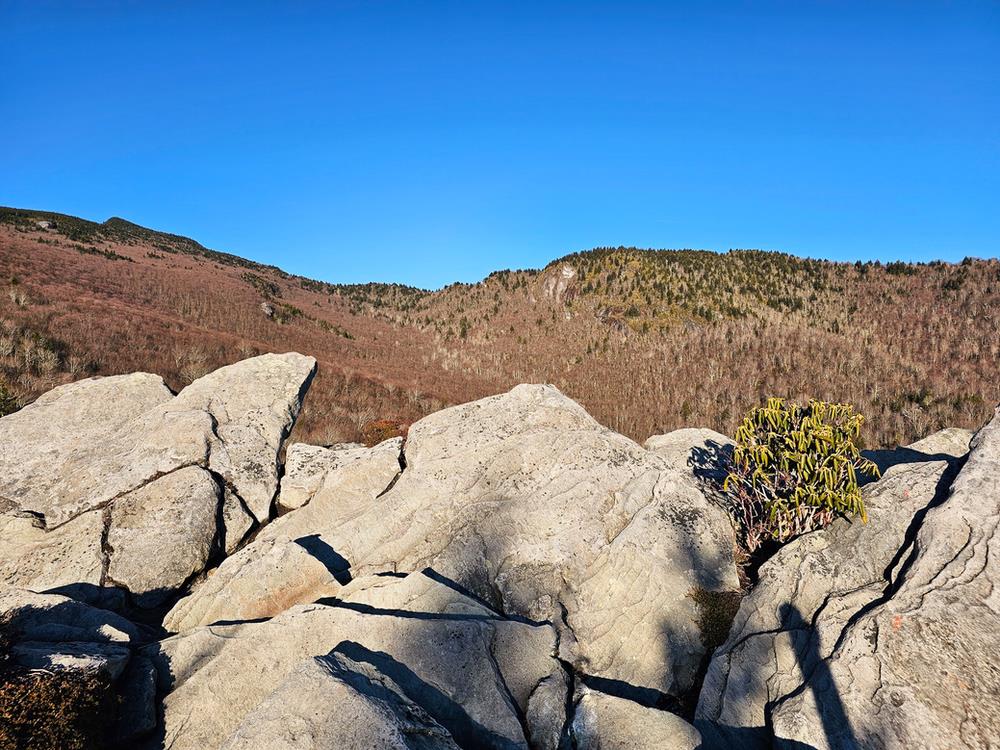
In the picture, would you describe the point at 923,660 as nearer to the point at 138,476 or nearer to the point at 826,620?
the point at 826,620

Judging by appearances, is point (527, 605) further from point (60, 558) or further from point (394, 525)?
point (60, 558)

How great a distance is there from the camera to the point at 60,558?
345 inches

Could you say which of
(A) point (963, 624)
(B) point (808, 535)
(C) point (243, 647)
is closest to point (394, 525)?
(C) point (243, 647)

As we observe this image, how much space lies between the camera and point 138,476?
10.0m

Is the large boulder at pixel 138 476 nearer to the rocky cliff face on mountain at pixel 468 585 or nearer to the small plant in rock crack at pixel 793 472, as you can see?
the rocky cliff face on mountain at pixel 468 585

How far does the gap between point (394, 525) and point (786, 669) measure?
606 centimetres

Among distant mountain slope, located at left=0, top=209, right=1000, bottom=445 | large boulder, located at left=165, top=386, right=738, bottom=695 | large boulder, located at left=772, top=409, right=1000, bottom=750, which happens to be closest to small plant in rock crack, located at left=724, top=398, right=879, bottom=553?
large boulder, located at left=165, top=386, right=738, bottom=695

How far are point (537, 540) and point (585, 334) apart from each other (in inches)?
1813

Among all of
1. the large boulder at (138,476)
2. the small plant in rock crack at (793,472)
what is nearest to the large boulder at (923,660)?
the small plant in rock crack at (793,472)

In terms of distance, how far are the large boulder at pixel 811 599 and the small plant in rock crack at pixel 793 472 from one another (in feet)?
1.47

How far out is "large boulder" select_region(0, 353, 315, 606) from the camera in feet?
28.9

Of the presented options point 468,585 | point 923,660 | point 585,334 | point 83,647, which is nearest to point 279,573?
point 83,647

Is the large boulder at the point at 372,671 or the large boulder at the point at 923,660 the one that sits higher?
the large boulder at the point at 923,660

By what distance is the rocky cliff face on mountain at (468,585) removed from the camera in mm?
5078
